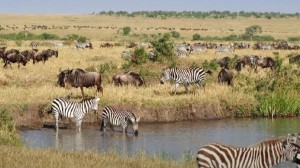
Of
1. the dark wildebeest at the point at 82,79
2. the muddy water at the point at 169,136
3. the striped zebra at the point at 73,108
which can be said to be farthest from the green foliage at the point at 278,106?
the striped zebra at the point at 73,108

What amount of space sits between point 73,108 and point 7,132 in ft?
21.1

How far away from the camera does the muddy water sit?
62.4 ft

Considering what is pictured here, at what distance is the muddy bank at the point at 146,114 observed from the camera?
75.7 ft

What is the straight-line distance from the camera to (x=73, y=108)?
22578 mm

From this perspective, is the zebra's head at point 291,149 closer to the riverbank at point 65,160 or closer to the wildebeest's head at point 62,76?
the riverbank at point 65,160

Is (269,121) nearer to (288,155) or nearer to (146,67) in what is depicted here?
(146,67)

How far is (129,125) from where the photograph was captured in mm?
23672

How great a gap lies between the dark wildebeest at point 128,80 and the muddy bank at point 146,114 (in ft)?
12.5

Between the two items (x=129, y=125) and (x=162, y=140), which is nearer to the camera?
(x=162, y=140)

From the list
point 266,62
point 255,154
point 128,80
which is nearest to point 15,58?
point 128,80

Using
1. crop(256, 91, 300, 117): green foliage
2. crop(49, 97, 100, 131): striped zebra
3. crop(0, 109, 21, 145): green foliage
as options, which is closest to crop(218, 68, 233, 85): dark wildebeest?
crop(256, 91, 300, 117): green foliage

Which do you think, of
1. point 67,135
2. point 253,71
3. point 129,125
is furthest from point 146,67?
point 67,135

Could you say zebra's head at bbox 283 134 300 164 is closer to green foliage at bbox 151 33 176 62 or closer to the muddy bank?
the muddy bank

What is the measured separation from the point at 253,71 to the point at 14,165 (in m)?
25.2
